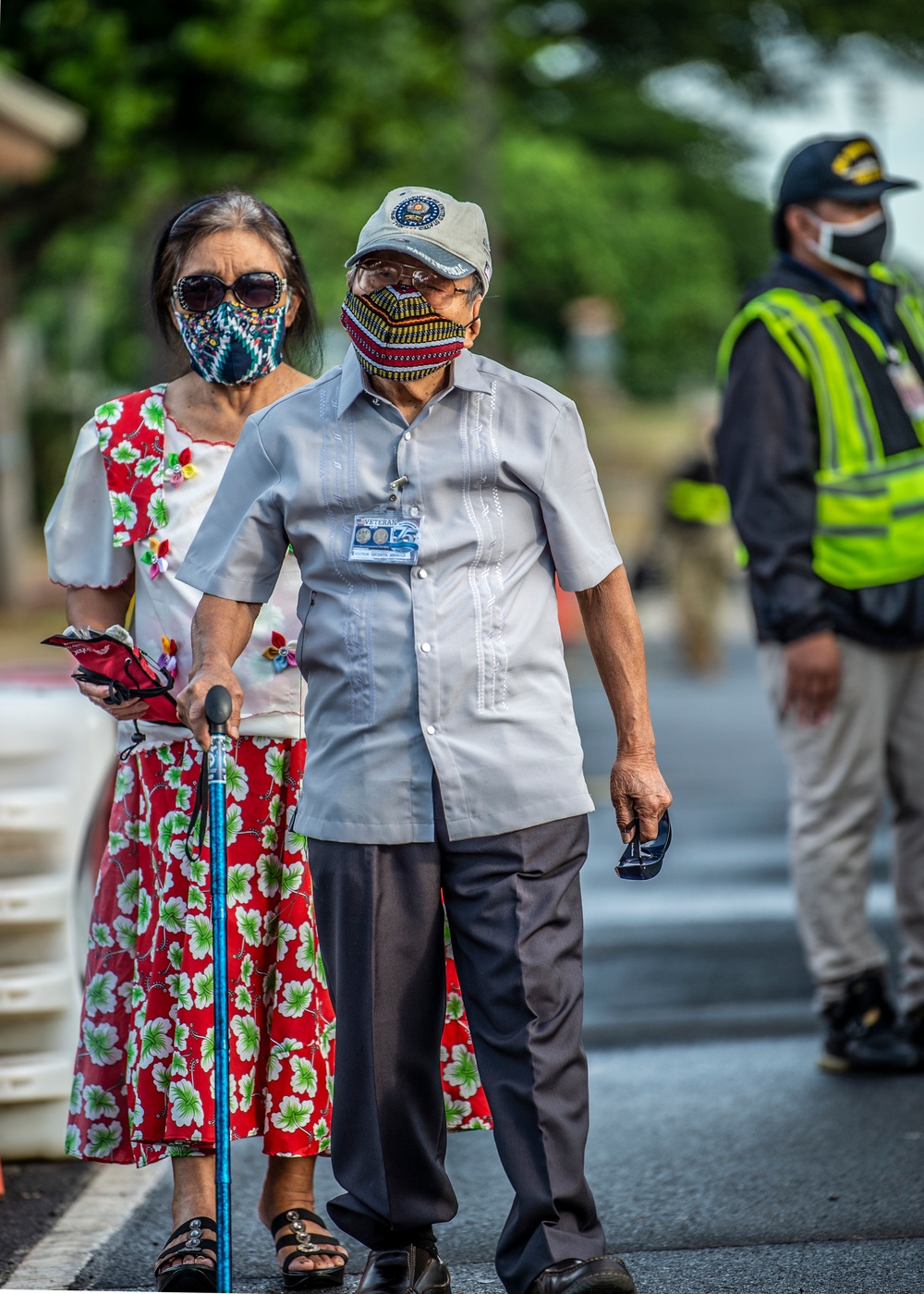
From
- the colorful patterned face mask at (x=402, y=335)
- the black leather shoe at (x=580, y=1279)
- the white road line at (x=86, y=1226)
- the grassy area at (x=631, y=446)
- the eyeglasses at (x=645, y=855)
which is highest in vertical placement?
the grassy area at (x=631, y=446)

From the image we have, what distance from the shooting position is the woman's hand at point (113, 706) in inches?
140

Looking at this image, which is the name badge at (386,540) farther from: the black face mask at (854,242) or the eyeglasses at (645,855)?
the black face mask at (854,242)

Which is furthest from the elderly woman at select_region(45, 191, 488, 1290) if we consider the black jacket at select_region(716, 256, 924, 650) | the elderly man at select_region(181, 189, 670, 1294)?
the black jacket at select_region(716, 256, 924, 650)

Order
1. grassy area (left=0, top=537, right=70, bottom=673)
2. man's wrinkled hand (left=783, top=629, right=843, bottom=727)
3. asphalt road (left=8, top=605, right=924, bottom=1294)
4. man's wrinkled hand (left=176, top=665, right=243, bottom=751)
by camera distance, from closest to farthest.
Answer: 1. man's wrinkled hand (left=176, top=665, right=243, bottom=751)
2. asphalt road (left=8, top=605, right=924, bottom=1294)
3. man's wrinkled hand (left=783, top=629, right=843, bottom=727)
4. grassy area (left=0, top=537, right=70, bottom=673)

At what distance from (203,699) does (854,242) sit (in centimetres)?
245

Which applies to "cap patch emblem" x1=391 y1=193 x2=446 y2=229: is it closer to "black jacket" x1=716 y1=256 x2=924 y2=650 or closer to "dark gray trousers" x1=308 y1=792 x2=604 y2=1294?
"dark gray trousers" x1=308 y1=792 x2=604 y2=1294

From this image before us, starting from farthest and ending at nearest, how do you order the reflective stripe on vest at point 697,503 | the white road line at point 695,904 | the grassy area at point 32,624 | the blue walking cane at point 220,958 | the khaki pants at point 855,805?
1. the reflective stripe on vest at point 697,503
2. the grassy area at point 32,624
3. the white road line at point 695,904
4. the khaki pants at point 855,805
5. the blue walking cane at point 220,958

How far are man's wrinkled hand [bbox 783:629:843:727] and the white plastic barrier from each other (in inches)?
68.0

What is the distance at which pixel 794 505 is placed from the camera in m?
4.86

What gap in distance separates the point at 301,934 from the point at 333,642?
708 millimetres

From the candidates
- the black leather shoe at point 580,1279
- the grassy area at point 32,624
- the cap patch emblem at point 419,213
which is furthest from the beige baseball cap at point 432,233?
the grassy area at point 32,624

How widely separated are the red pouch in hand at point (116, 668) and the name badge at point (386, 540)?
1.81ft

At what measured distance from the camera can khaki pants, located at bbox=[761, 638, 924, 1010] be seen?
4.92 metres

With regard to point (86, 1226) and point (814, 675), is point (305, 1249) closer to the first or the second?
point (86, 1226)
